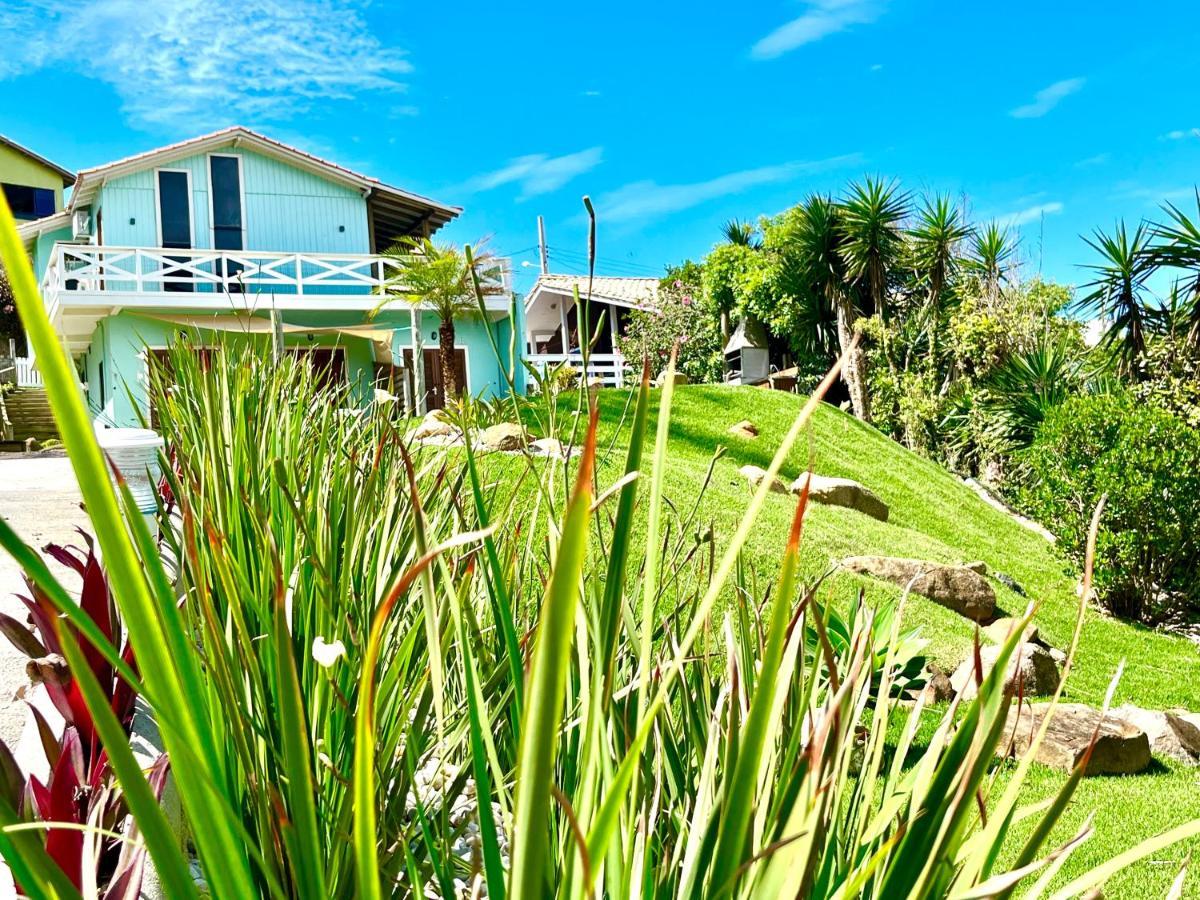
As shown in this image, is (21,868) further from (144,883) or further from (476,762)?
(144,883)

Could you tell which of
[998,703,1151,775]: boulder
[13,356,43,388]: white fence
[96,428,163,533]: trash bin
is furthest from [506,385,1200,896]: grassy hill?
[13,356,43,388]: white fence

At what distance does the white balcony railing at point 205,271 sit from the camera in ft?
64.8

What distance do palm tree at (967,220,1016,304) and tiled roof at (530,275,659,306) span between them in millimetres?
11059

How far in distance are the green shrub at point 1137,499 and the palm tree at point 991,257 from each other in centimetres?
1225

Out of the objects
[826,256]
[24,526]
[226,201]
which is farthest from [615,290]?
[24,526]

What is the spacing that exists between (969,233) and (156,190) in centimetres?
1889

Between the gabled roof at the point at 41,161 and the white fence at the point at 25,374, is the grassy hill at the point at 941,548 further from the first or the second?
the gabled roof at the point at 41,161

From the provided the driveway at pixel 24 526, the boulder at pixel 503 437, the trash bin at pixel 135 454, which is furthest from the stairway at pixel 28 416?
the trash bin at pixel 135 454

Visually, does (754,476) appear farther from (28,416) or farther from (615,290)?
(615,290)

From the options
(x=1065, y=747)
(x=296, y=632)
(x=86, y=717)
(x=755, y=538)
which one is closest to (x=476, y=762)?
(x=296, y=632)

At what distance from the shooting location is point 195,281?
19.0 m

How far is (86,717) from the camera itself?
1801mm

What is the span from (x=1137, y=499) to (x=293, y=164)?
19.8 metres

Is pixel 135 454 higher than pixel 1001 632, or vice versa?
pixel 135 454
